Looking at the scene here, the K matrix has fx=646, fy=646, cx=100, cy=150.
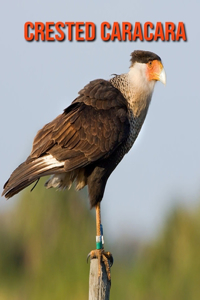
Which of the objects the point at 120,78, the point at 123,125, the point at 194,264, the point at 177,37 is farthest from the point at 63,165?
the point at 194,264

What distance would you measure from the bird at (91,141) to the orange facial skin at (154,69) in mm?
15

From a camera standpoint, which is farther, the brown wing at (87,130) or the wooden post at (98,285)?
the brown wing at (87,130)

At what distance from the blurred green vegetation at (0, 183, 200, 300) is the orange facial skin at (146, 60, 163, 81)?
9.80 meters

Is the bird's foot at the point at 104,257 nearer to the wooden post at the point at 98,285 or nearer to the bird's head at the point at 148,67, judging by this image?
the wooden post at the point at 98,285

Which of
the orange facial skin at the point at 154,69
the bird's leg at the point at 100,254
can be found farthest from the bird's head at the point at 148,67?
the bird's leg at the point at 100,254

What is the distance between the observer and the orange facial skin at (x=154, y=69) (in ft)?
23.1

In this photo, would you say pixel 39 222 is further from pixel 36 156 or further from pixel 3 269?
pixel 36 156

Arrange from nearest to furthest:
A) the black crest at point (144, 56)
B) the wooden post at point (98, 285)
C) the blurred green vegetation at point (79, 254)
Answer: the wooden post at point (98, 285) → the black crest at point (144, 56) → the blurred green vegetation at point (79, 254)

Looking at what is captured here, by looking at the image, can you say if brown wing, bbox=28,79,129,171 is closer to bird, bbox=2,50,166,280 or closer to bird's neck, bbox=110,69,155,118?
bird, bbox=2,50,166,280

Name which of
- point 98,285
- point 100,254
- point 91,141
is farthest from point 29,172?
point 98,285

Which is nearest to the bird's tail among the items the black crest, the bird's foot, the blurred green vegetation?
the bird's foot

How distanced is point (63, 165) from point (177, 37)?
381cm

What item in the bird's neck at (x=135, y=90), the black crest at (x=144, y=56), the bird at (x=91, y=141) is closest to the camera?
the bird at (x=91, y=141)

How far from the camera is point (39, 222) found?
18.7 metres
